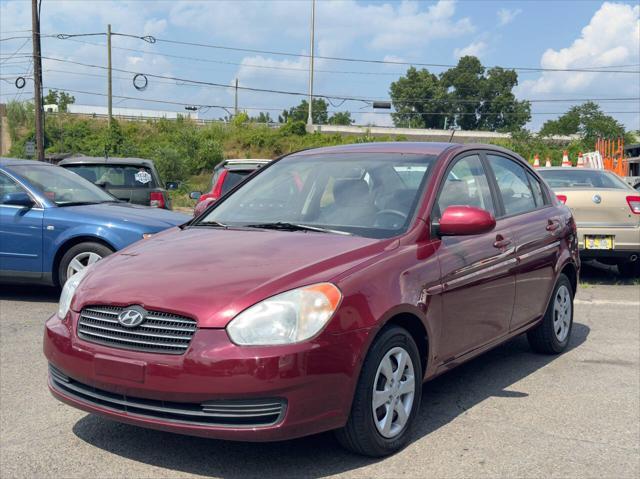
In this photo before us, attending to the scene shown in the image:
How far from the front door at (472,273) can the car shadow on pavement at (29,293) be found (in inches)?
205

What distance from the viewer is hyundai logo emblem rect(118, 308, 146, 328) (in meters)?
3.59

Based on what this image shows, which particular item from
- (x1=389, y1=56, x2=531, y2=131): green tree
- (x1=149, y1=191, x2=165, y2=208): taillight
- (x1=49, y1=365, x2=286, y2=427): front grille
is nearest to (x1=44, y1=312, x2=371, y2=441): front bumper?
(x1=49, y1=365, x2=286, y2=427): front grille

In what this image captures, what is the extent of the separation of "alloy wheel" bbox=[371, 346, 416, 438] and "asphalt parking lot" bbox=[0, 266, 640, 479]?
0.59 ft

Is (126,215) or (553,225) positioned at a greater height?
(553,225)

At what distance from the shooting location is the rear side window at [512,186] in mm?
5651

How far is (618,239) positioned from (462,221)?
6.29 metres

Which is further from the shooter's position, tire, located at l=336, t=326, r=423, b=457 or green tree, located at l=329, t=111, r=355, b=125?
green tree, located at l=329, t=111, r=355, b=125

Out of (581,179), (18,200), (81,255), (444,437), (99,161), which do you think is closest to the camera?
(444,437)

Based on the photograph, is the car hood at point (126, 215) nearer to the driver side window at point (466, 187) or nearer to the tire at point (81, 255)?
the tire at point (81, 255)

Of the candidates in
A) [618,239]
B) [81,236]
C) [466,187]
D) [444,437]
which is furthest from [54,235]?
[618,239]

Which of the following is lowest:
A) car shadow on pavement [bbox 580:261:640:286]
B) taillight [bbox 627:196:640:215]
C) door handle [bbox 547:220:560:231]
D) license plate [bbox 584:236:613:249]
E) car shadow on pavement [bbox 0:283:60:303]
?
car shadow on pavement [bbox 580:261:640:286]

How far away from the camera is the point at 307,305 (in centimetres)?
355

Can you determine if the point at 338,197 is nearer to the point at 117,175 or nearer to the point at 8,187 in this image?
the point at 8,187

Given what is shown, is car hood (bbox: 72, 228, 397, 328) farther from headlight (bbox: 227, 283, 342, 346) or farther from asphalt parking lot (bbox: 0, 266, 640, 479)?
asphalt parking lot (bbox: 0, 266, 640, 479)
